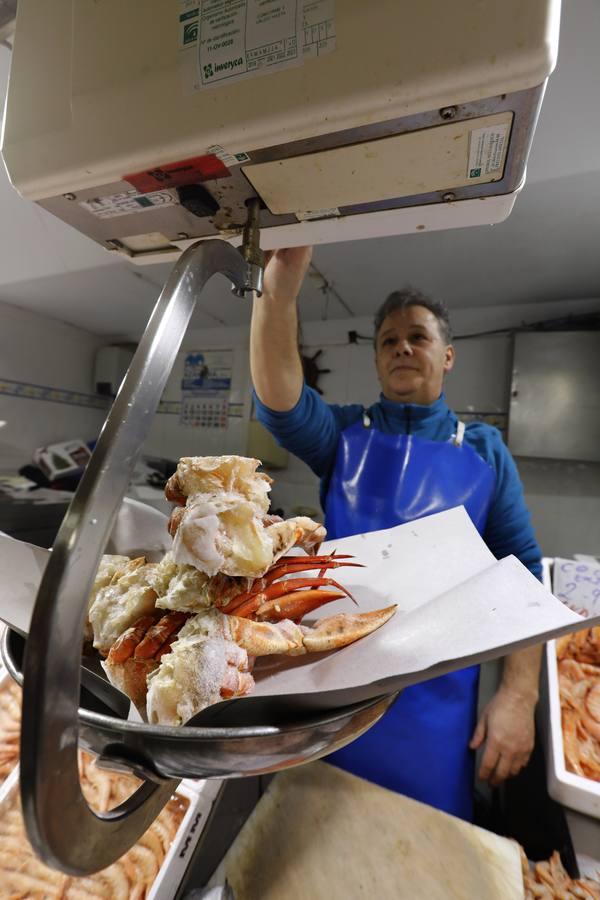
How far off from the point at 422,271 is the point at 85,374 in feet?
11.5

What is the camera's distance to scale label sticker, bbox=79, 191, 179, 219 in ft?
1.73

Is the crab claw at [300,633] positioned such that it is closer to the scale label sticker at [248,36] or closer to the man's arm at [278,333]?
the scale label sticker at [248,36]

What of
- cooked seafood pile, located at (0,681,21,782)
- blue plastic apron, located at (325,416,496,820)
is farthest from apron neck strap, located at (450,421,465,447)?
cooked seafood pile, located at (0,681,21,782)

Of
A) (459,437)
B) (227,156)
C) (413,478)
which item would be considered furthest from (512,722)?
(227,156)

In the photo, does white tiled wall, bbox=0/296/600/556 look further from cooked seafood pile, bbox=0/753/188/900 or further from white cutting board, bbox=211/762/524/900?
cooked seafood pile, bbox=0/753/188/900

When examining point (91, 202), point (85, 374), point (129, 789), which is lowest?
point (129, 789)

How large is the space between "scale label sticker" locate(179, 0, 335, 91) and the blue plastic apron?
49.4 inches

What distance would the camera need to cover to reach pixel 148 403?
1.03 ft

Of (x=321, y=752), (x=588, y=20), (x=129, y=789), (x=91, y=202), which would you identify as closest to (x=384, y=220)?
(x=91, y=202)

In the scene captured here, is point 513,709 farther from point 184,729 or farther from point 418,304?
point 418,304

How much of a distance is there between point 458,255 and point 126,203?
2.31 meters

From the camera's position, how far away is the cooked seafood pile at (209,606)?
1.46 feet

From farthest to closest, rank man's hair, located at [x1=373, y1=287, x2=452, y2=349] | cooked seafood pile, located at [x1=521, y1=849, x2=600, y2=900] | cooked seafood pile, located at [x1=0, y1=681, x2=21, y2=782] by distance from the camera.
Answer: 1. man's hair, located at [x1=373, y1=287, x2=452, y2=349]
2. cooked seafood pile, located at [x1=0, y1=681, x2=21, y2=782]
3. cooked seafood pile, located at [x1=521, y1=849, x2=600, y2=900]

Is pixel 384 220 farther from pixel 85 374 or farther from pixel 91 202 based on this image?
pixel 85 374
